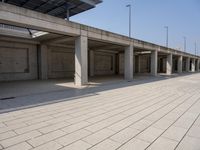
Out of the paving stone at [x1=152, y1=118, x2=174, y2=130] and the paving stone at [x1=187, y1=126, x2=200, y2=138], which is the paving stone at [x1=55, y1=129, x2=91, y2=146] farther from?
the paving stone at [x1=187, y1=126, x2=200, y2=138]

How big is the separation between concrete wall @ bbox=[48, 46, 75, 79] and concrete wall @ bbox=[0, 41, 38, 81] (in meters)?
1.44

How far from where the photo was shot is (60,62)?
15.8m

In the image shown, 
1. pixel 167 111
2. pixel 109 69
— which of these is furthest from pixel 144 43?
pixel 167 111

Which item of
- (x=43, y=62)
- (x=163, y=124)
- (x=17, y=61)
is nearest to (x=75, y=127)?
(x=163, y=124)

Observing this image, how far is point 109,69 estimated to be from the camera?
22.3 meters

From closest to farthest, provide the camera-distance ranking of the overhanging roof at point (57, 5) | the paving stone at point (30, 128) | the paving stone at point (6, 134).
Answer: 1. the paving stone at point (6, 134)
2. the paving stone at point (30, 128)
3. the overhanging roof at point (57, 5)

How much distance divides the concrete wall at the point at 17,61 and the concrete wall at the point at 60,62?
144 centimetres

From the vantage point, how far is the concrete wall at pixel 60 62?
49.1 feet

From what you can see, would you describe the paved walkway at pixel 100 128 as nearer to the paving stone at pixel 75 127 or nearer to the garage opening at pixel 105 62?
the paving stone at pixel 75 127

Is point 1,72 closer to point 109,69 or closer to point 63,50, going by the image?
point 63,50

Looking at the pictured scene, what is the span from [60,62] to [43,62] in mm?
2161

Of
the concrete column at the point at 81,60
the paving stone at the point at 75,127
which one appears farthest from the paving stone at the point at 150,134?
the concrete column at the point at 81,60

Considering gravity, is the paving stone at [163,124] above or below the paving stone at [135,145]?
above

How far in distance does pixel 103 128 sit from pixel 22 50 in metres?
12.2
